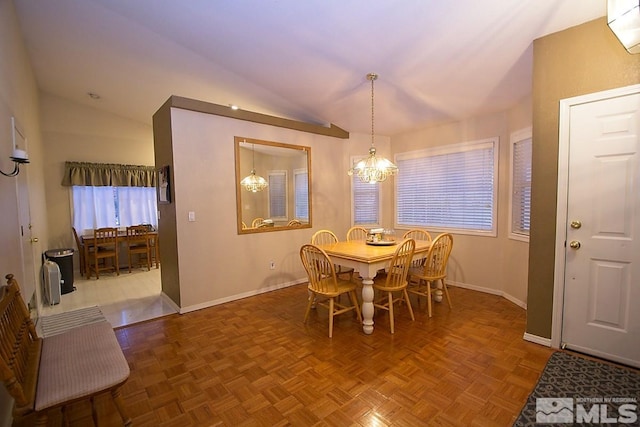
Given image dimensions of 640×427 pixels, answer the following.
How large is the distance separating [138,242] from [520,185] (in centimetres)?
604

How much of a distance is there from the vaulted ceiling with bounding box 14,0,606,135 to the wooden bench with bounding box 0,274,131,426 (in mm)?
2499

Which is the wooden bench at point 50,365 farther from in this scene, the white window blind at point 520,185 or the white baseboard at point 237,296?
the white window blind at point 520,185

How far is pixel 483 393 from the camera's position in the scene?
1.84 m

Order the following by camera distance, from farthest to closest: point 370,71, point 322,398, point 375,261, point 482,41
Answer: point 370,71
point 375,261
point 482,41
point 322,398

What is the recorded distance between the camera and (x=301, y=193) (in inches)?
170

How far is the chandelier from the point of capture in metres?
3.76

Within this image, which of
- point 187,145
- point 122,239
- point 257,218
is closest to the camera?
point 187,145

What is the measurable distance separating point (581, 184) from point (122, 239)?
6.19m

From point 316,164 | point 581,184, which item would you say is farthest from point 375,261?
point 316,164

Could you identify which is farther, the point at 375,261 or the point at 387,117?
the point at 387,117

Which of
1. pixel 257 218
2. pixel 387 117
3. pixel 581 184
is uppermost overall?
pixel 387 117

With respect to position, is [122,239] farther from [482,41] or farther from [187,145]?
[482,41]

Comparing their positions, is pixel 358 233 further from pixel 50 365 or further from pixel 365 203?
pixel 50 365

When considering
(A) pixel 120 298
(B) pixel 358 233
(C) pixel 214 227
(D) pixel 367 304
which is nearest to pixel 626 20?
(D) pixel 367 304
